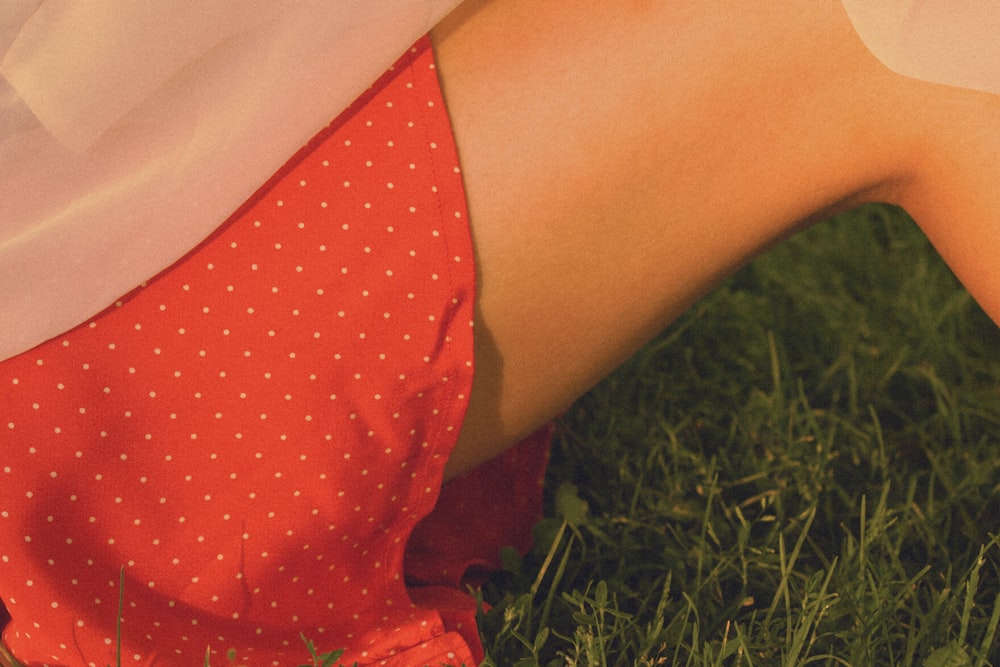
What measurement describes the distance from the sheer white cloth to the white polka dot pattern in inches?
1.0

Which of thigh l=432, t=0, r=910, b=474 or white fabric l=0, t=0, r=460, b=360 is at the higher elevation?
white fabric l=0, t=0, r=460, b=360

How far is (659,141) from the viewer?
27.8 inches

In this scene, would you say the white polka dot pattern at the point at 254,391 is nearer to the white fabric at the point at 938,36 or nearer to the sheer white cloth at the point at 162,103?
the sheer white cloth at the point at 162,103

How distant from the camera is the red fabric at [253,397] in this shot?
26.8 inches

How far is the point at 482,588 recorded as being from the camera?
1.05m

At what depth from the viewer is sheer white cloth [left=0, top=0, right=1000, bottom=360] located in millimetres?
646

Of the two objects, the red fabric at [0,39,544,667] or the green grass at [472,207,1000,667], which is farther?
the green grass at [472,207,1000,667]

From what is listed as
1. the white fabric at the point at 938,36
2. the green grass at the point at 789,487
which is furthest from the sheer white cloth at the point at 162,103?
the green grass at the point at 789,487

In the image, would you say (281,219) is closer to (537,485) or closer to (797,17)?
(797,17)

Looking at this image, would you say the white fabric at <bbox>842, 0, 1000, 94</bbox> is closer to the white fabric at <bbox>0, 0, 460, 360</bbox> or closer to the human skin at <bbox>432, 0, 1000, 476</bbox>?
the human skin at <bbox>432, 0, 1000, 476</bbox>

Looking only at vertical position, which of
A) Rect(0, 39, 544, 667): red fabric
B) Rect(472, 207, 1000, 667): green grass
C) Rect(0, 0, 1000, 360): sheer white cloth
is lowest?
Rect(472, 207, 1000, 667): green grass

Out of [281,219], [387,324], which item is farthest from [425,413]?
[281,219]

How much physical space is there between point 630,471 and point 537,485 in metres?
0.15

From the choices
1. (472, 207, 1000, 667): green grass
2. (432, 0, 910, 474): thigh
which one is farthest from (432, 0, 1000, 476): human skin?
(472, 207, 1000, 667): green grass
